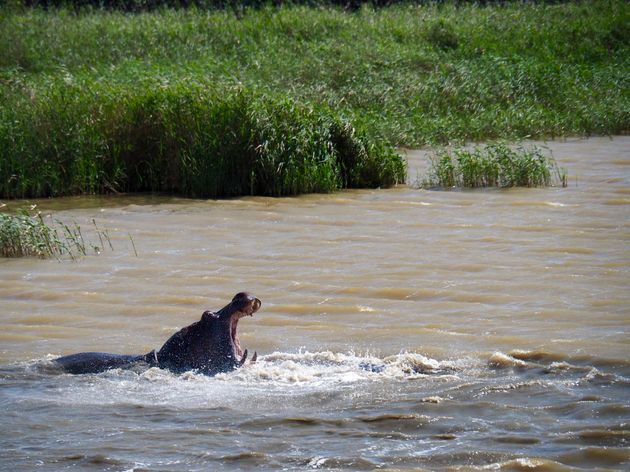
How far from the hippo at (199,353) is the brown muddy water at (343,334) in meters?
0.10

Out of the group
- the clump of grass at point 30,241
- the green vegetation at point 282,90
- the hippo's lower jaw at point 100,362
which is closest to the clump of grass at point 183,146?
the green vegetation at point 282,90

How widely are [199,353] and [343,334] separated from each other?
1318 millimetres

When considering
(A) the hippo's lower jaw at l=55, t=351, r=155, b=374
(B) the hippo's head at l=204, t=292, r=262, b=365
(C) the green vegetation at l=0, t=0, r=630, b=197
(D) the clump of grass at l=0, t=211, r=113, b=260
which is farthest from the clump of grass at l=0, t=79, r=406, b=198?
(B) the hippo's head at l=204, t=292, r=262, b=365

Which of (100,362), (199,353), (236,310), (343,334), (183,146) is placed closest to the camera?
(236,310)

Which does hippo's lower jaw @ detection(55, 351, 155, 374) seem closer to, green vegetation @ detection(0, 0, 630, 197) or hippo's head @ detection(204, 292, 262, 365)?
hippo's head @ detection(204, 292, 262, 365)

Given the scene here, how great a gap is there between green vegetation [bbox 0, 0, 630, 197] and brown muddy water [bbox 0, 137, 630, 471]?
695mm

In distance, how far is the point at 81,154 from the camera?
41.2ft

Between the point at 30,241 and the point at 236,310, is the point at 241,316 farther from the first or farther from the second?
the point at 30,241

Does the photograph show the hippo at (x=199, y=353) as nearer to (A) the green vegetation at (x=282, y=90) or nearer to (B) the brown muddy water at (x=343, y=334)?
(B) the brown muddy water at (x=343, y=334)

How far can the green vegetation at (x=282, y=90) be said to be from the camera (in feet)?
41.0

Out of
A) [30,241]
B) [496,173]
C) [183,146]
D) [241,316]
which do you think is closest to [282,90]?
[183,146]

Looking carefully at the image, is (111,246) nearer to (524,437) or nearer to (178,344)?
(178,344)

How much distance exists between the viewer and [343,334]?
7008 millimetres

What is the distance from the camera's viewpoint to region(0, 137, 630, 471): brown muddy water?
495cm
